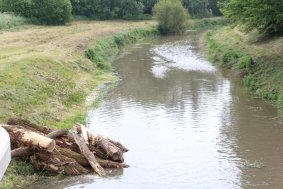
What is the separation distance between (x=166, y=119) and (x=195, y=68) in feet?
54.1

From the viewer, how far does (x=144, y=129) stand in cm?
2045

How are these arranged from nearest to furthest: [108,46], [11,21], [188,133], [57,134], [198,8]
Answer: [57,134] → [188,133] → [108,46] → [11,21] → [198,8]

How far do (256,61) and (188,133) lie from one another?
14265 mm

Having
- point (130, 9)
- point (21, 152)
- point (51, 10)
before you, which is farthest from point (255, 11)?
point (130, 9)

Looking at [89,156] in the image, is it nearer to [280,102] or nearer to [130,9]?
[280,102]

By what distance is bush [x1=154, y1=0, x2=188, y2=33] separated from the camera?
7144 centimetres

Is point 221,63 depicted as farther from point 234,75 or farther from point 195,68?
point 234,75

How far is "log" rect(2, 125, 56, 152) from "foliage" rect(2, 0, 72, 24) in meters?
50.1

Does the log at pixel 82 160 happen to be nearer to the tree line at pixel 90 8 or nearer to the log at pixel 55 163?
the log at pixel 55 163

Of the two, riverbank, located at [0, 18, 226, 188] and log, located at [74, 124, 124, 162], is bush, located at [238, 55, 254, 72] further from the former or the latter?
log, located at [74, 124, 124, 162]

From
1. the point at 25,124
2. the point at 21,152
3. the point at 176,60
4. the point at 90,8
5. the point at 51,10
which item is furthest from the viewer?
the point at 90,8

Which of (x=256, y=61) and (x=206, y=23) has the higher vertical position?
(x=256, y=61)

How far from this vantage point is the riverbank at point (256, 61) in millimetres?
26628

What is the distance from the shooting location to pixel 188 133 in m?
19.8
